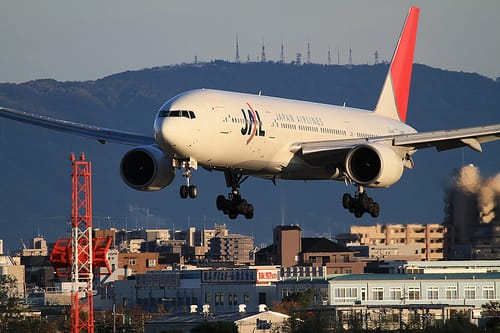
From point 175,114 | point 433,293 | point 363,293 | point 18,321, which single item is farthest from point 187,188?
point 363,293

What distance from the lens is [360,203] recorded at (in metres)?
73.6

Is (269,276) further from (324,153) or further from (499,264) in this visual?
(324,153)

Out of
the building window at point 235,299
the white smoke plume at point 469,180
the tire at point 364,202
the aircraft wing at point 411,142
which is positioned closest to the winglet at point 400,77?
the white smoke plume at point 469,180

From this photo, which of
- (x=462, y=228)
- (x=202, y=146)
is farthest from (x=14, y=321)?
(x=202, y=146)

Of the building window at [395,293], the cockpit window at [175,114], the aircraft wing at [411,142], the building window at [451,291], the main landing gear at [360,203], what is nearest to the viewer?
the cockpit window at [175,114]

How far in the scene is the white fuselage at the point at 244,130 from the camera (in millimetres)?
64812

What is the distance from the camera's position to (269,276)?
493 ft

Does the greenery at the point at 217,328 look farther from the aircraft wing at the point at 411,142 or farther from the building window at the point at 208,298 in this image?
Result: the building window at the point at 208,298

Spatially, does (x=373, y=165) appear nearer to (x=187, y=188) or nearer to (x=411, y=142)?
(x=411, y=142)

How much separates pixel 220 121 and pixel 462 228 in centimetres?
3442

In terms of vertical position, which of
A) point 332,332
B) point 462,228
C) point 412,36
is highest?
point 412,36

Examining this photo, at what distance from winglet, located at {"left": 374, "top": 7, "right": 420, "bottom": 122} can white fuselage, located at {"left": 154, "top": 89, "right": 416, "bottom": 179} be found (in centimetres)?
1205

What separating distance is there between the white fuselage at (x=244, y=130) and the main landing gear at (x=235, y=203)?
2041 millimetres

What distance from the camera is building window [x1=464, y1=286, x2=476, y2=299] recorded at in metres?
132
